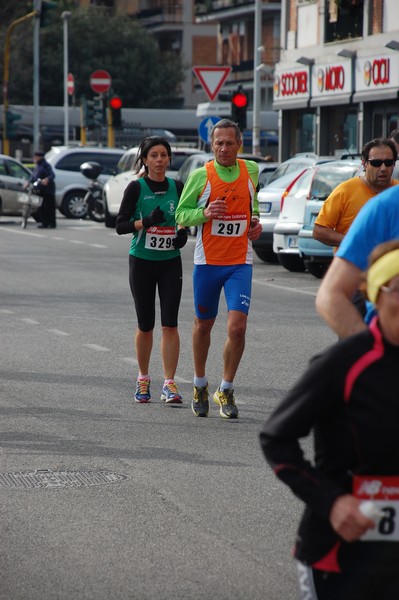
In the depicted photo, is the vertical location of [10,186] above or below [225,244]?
below

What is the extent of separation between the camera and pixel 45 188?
30797 millimetres

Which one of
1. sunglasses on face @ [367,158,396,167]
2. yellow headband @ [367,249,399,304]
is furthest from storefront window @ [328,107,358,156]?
yellow headband @ [367,249,399,304]

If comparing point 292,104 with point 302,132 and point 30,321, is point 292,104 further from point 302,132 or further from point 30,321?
point 30,321

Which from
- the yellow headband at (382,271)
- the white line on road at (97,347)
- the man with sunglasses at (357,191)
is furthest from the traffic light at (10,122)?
the yellow headband at (382,271)

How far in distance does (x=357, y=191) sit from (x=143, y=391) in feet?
8.26

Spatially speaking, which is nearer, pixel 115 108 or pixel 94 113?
pixel 115 108

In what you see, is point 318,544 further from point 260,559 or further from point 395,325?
point 260,559

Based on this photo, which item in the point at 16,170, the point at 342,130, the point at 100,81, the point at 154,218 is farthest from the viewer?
the point at 100,81

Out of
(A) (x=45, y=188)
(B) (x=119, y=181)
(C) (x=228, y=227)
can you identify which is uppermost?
(C) (x=228, y=227)

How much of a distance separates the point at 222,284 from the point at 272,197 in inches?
496

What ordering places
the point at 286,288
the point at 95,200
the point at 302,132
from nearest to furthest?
the point at 286,288 < the point at 95,200 < the point at 302,132

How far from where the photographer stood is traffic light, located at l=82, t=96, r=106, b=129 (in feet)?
137

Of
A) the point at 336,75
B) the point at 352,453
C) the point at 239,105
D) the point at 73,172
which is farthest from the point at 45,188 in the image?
the point at 352,453

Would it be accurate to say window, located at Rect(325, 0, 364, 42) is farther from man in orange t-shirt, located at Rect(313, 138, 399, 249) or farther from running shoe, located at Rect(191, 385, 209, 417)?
man in orange t-shirt, located at Rect(313, 138, 399, 249)
